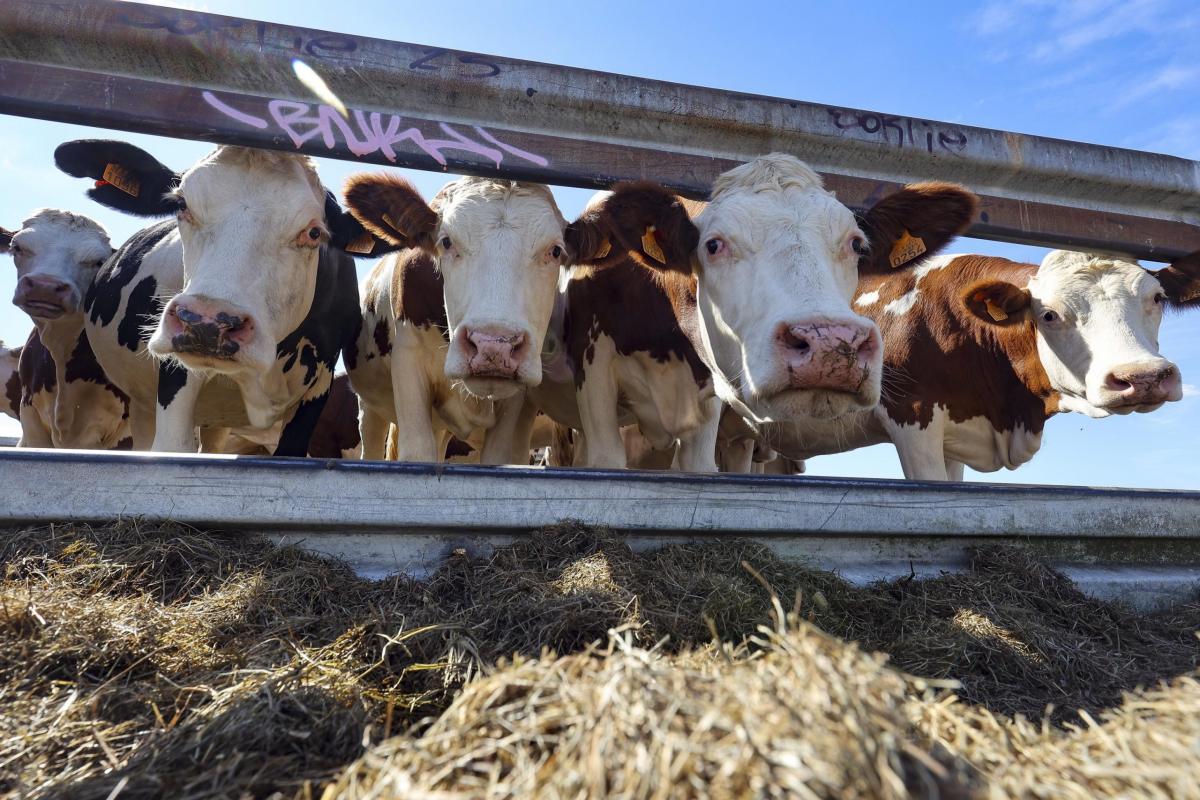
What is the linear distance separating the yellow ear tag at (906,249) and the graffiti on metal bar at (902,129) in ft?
1.65

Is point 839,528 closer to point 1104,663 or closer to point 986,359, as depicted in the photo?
point 1104,663

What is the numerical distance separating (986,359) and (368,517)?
16.5ft

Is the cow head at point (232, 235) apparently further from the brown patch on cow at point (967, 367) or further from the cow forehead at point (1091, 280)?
the cow forehead at point (1091, 280)

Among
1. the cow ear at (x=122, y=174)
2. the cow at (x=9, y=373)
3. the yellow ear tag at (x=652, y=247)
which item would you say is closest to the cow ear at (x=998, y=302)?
the yellow ear tag at (x=652, y=247)

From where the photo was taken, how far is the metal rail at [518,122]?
3.24 meters

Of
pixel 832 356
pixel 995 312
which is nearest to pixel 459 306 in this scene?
pixel 832 356

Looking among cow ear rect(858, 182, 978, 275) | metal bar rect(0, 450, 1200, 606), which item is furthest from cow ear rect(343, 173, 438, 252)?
cow ear rect(858, 182, 978, 275)

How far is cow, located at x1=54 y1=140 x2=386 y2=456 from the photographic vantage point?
3609mm

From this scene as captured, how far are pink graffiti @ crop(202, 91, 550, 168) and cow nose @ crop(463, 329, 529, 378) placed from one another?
2.73 ft

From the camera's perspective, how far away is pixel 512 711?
1181mm

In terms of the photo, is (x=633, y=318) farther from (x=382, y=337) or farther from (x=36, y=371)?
(x=36, y=371)

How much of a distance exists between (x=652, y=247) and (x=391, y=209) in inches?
59.7

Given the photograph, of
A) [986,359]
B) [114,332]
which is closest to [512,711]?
[114,332]

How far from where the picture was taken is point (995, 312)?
5.61 meters
